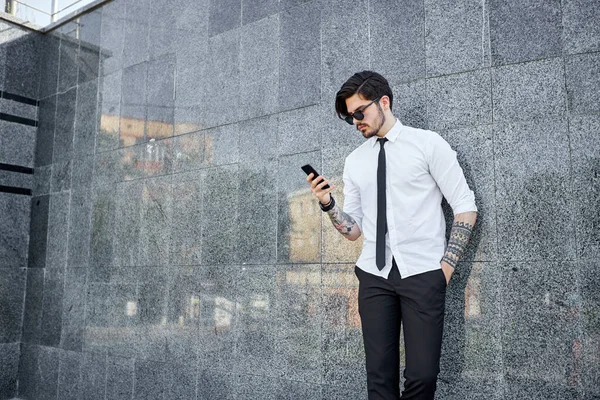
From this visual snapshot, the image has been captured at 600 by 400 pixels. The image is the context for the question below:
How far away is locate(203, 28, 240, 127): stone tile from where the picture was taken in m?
5.40

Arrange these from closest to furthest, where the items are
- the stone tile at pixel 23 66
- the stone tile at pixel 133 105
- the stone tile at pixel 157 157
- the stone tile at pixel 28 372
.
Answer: the stone tile at pixel 157 157 → the stone tile at pixel 133 105 → the stone tile at pixel 28 372 → the stone tile at pixel 23 66

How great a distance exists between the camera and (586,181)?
344 centimetres

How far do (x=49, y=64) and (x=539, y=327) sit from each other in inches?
272

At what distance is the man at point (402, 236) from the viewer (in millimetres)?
3260

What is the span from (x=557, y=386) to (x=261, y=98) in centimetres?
330

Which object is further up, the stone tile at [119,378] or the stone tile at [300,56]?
the stone tile at [300,56]

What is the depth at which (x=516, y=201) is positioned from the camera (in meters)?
3.64

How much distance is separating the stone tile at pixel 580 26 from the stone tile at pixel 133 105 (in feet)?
14.1

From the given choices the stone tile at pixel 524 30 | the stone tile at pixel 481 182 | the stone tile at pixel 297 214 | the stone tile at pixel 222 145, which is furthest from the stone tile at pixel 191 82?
the stone tile at pixel 524 30

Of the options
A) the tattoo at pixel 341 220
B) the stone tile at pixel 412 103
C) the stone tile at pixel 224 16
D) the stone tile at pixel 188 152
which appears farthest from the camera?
the stone tile at pixel 188 152

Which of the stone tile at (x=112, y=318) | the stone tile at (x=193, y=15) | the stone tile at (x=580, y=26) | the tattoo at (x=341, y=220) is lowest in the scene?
the stone tile at (x=112, y=318)

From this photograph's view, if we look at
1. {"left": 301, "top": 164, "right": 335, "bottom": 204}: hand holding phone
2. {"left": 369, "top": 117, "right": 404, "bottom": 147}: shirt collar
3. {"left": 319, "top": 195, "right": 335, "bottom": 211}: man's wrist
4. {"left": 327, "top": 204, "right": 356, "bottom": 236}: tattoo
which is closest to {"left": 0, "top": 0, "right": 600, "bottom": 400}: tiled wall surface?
{"left": 369, "top": 117, "right": 404, "bottom": 147}: shirt collar

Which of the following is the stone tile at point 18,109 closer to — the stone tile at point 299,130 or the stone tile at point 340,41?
the stone tile at point 299,130

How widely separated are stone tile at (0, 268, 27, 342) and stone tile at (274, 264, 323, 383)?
4222 mm
